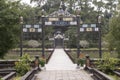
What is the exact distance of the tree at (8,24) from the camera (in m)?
27.2

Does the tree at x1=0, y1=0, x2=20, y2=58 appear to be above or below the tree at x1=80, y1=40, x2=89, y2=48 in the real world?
above

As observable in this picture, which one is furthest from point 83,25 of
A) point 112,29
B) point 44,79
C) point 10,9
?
point 44,79

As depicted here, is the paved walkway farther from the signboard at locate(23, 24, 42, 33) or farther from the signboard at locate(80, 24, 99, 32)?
the signboard at locate(23, 24, 42, 33)

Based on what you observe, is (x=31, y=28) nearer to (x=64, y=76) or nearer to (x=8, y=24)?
(x=8, y=24)

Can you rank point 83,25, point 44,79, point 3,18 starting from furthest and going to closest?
1. point 83,25
2. point 3,18
3. point 44,79

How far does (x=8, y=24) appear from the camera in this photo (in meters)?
27.6

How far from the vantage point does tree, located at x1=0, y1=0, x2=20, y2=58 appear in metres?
27.2

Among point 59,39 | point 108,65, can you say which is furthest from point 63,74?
point 59,39

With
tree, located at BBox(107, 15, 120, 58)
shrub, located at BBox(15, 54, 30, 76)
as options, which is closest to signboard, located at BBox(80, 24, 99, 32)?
tree, located at BBox(107, 15, 120, 58)

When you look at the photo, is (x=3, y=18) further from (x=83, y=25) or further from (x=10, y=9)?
(x=83, y=25)

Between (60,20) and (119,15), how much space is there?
24.1ft

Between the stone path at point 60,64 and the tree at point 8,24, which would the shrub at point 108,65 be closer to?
the stone path at point 60,64

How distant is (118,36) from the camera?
3572 centimetres

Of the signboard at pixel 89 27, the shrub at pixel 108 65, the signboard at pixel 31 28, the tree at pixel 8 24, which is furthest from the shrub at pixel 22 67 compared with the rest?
the signboard at pixel 89 27
